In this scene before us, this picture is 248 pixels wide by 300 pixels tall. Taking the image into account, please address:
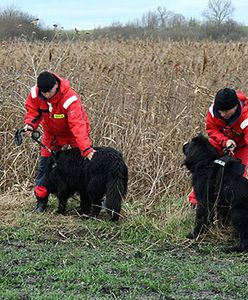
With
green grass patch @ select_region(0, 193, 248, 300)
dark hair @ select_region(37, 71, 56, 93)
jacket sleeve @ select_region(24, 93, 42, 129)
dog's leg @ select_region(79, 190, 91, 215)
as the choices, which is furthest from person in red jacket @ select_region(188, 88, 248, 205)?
jacket sleeve @ select_region(24, 93, 42, 129)

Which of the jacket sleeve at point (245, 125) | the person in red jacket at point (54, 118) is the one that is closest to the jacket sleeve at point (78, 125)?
the person in red jacket at point (54, 118)

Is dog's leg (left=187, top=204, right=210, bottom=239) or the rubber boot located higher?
dog's leg (left=187, top=204, right=210, bottom=239)

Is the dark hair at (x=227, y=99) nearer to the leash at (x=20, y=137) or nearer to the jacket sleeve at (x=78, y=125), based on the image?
the jacket sleeve at (x=78, y=125)

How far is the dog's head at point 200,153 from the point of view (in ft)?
21.3

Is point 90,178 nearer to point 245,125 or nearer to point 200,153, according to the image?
point 200,153

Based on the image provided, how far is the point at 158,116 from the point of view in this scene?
8797 mm

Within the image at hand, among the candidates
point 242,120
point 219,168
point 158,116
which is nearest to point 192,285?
point 219,168

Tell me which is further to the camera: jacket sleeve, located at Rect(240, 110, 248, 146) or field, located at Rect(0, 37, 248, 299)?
jacket sleeve, located at Rect(240, 110, 248, 146)

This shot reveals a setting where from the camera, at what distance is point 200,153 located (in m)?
6.52

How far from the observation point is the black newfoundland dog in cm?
621

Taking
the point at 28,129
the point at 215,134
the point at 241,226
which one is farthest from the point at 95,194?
the point at 241,226

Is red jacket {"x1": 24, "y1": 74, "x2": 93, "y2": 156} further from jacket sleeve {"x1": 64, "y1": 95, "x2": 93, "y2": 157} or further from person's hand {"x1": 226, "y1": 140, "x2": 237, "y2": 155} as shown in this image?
person's hand {"x1": 226, "y1": 140, "x2": 237, "y2": 155}

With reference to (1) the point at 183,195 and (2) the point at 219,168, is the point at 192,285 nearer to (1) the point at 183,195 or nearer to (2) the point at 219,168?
(2) the point at 219,168

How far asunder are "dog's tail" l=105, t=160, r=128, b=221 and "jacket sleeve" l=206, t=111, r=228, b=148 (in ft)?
3.86
